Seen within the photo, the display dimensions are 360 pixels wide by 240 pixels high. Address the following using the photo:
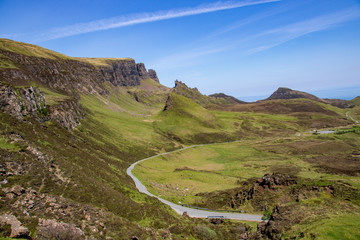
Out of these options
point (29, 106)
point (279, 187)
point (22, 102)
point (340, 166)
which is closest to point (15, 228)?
point (279, 187)

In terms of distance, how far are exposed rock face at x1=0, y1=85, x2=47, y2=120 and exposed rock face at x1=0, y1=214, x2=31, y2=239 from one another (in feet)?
148

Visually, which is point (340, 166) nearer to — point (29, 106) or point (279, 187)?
point (279, 187)

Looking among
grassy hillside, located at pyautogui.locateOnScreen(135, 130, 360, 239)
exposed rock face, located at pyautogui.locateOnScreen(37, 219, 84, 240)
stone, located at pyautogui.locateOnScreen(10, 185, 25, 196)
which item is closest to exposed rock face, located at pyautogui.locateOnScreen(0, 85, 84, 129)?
stone, located at pyautogui.locateOnScreen(10, 185, 25, 196)

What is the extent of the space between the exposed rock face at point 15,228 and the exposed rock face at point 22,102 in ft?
148

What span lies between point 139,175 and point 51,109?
4720 centimetres

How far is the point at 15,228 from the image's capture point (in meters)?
19.9

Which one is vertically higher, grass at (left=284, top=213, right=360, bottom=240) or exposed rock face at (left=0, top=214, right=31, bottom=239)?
exposed rock face at (left=0, top=214, right=31, bottom=239)

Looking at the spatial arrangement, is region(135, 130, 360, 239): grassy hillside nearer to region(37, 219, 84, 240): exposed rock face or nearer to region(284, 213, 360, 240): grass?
region(284, 213, 360, 240): grass

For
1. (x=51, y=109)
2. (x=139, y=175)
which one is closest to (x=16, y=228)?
(x=139, y=175)

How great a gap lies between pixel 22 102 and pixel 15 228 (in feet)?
200

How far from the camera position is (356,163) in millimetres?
89000

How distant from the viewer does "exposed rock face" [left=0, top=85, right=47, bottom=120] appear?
57900 millimetres

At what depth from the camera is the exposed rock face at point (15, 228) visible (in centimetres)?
1938

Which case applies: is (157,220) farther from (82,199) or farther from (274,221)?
(274,221)
